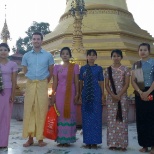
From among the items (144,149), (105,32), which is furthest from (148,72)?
(105,32)

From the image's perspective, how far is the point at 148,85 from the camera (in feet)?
14.6

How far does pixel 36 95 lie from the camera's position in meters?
4.75

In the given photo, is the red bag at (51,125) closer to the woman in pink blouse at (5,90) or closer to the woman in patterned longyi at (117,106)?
the woman in pink blouse at (5,90)

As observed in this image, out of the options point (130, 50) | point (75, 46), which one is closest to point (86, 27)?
point (130, 50)

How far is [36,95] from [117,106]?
4.37ft

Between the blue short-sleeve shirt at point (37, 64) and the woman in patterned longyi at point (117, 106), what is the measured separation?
3.37 ft

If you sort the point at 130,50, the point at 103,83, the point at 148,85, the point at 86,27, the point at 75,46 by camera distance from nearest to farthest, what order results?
the point at 148,85 < the point at 103,83 < the point at 75,46 < the point at 130,50 < the point at 86,27

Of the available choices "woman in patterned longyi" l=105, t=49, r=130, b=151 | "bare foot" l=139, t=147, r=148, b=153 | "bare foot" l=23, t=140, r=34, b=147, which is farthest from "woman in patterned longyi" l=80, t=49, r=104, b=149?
"bare foot" l=23, t=140, r=34, b=147

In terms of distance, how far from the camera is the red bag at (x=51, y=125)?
4.56 meters

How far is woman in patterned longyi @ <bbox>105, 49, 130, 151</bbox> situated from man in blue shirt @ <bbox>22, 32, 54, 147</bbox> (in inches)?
40.9

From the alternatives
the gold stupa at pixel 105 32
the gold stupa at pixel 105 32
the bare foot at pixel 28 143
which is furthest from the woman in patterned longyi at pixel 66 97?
the gold stupa at pixel 105 32

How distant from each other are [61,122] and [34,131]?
0.47m

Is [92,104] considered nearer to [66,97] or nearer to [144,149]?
[66,97]

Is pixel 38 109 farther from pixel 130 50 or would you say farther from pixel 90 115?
pixel 130 50
